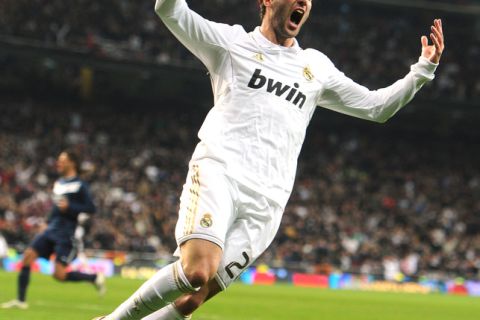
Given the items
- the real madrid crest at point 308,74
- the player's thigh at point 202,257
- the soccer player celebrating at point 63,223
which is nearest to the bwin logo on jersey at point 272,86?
the real madrid crest at point 308,74

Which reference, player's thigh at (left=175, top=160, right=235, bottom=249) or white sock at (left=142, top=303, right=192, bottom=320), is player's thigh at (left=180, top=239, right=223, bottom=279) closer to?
player's thigh at (left=175, top=160, right=235, bottom=249)

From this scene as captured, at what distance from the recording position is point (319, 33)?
118 ft

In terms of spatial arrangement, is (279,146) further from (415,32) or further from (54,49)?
(415,32)

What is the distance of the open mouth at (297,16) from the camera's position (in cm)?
592

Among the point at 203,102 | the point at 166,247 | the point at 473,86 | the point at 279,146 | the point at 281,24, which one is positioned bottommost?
the point at 166,247

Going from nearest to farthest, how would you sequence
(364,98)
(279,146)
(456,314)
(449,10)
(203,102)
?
1. (279,146)
2. (364,98)
3. (456,314)
4. (203,102)
5. (449,10)

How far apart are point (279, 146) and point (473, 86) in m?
31.6

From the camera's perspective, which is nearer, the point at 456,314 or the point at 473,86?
the point at 456,314

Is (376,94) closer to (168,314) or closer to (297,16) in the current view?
(297,16)

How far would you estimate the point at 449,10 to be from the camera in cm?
3800

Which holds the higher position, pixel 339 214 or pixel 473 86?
pixel 473 86

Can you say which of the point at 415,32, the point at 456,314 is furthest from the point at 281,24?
the point at 415,32

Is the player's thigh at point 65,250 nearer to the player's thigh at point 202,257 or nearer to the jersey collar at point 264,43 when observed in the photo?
the jersey collar at point 264,43

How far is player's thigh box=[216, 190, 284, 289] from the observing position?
5.62 m
